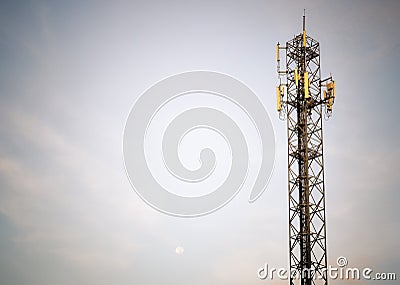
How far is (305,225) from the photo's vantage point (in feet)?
109

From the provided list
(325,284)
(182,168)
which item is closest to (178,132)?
(182,168)

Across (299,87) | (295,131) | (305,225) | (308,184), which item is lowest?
(305,225)

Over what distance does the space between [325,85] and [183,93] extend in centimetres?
1074

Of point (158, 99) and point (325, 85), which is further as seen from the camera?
point (158, 99)

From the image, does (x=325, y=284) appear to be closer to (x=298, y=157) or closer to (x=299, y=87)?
(x=298, y=157)

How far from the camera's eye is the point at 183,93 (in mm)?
37438

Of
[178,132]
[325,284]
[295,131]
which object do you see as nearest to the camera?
[325,284]

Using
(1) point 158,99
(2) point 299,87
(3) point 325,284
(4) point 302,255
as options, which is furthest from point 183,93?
(3) point 325,284

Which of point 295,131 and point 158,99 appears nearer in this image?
point 295,131

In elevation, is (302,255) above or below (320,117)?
below

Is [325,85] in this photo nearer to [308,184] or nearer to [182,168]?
[308,184]

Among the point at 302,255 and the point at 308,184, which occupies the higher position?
the point at 308,184

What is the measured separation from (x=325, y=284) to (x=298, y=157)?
883 cm

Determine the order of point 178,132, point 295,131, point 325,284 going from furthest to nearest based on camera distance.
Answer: point 178,132 → point 295,131 → point 325,284
